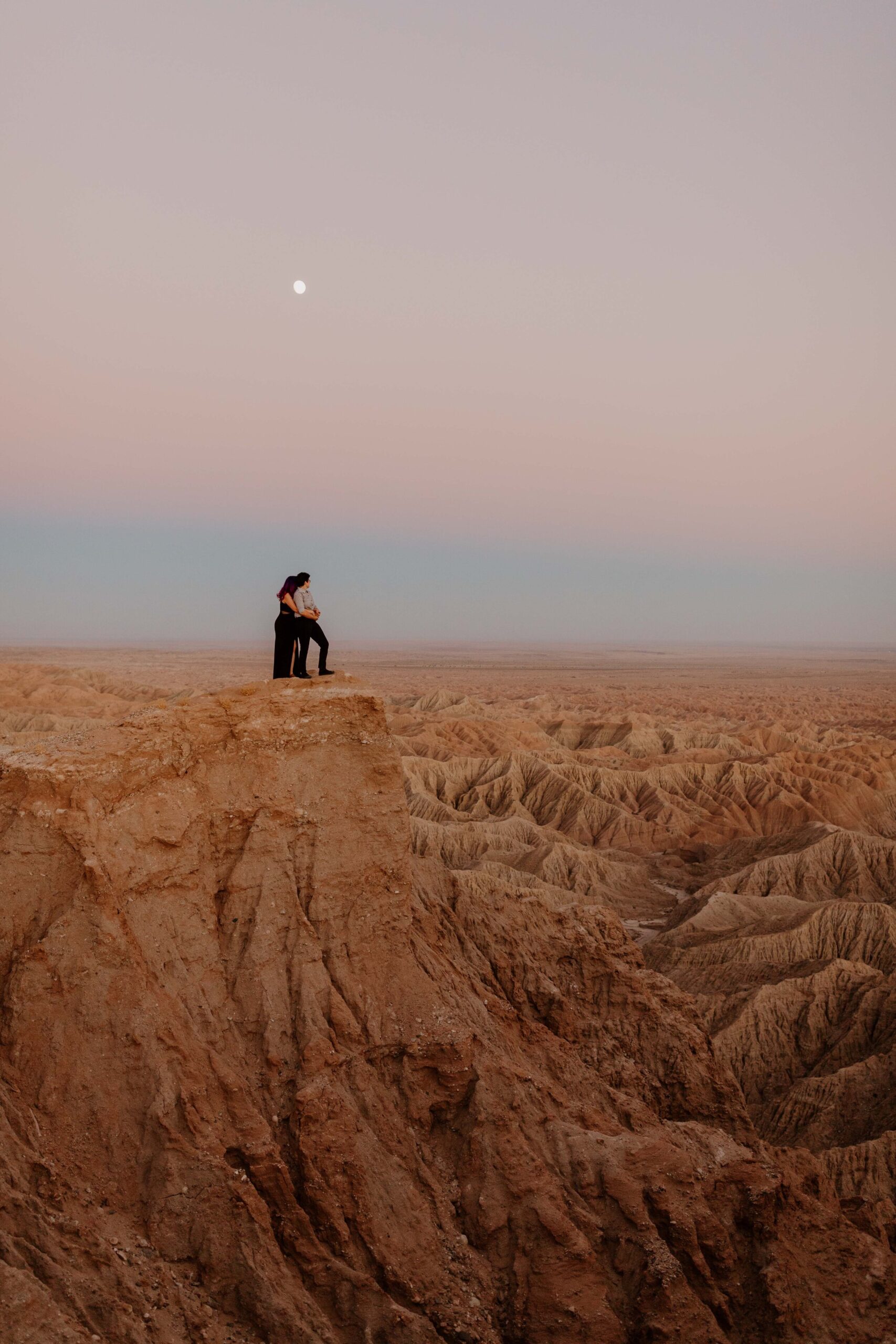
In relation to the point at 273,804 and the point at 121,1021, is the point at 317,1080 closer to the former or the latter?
the point at 121,1021

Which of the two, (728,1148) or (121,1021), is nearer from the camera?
(121,1021)

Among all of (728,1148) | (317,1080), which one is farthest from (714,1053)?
(317,1080)

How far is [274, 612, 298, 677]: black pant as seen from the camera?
13.5m

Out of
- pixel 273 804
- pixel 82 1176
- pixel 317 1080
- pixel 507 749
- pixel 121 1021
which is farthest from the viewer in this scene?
pixel 507 749

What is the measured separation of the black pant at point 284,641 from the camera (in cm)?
1355

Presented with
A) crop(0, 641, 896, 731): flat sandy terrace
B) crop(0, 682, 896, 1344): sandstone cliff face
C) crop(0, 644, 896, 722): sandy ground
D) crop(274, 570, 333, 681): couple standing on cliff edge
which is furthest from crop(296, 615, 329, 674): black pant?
crop(0, 644, 896, 722): sandy ground

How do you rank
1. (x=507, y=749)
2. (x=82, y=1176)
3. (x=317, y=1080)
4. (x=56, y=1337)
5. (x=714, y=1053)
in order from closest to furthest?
(x=56, y=1337) → (x=82, y=1176) → (x=317, y=1080) → (x=714, y=1053) → (x=507, y=749)

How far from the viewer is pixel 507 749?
72625 millimetres

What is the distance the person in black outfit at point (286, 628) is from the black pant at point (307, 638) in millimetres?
85

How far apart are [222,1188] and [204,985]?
2309 millimetres

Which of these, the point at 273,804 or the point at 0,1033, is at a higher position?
the point at 273,804

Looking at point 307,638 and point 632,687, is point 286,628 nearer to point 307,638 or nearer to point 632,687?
point 307,638

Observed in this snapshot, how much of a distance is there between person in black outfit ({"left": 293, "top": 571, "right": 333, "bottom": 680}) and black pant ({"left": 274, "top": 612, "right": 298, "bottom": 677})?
122mm

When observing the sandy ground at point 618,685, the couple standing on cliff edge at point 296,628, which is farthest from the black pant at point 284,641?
the sandy ground at point 618,685
